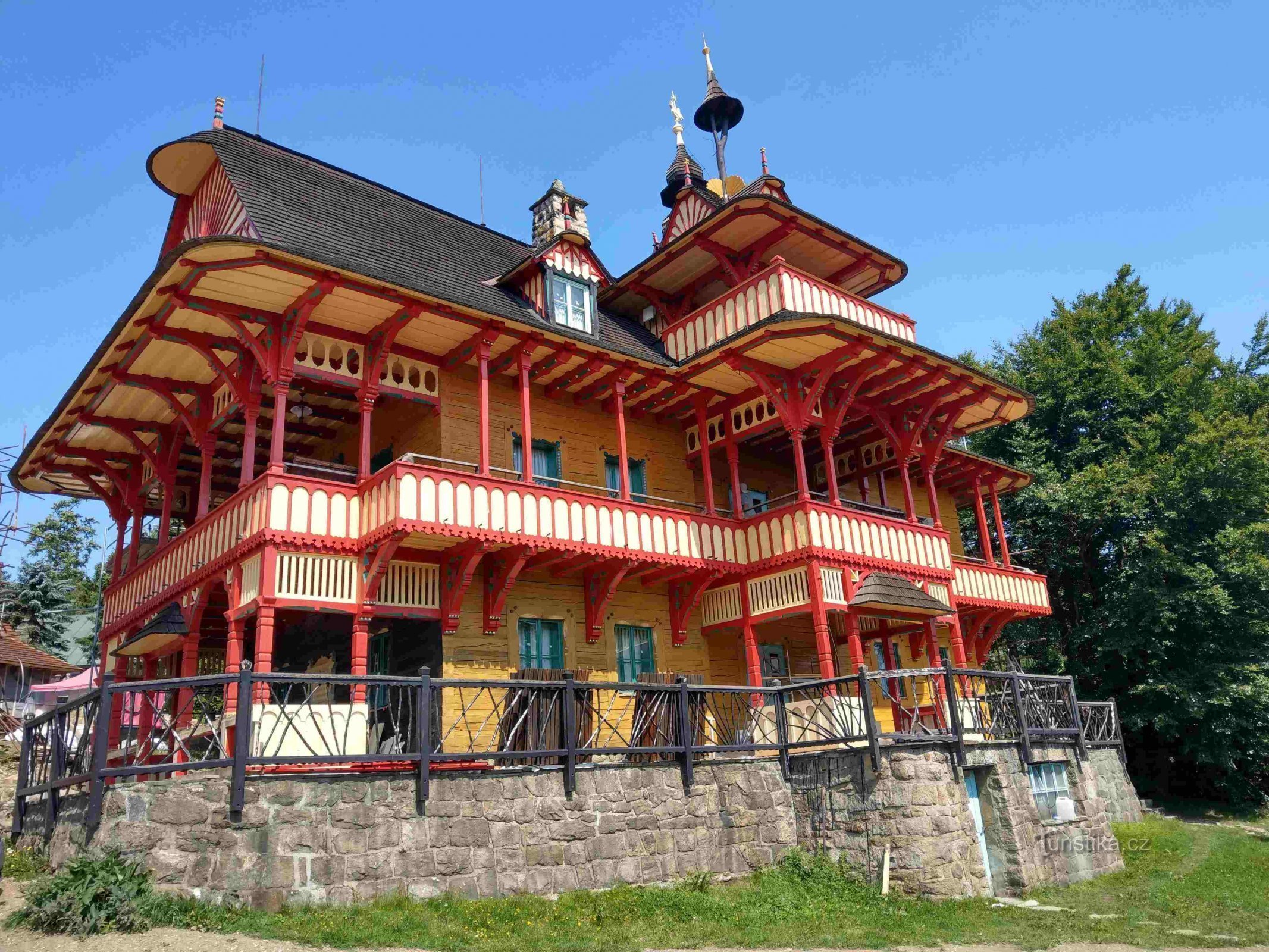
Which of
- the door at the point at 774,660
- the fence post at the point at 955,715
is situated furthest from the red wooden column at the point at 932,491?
the fence post at the point at 955,715

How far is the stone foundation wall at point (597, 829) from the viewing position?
10.1m

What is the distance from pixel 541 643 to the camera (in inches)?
744

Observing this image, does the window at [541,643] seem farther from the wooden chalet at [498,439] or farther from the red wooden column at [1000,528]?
the red wooden column at [1000,528]

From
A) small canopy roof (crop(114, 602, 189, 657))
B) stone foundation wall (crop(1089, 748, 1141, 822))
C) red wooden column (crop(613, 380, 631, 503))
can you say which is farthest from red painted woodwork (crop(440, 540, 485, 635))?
stone foundation wall (crop(1089, 748, 1141, 822))

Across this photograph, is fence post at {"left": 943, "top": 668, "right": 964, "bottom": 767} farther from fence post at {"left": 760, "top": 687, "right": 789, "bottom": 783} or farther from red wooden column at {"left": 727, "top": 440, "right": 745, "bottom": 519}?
red wooden column at {"left": 727, "top": 440, "right": 745, "bottom": 519}

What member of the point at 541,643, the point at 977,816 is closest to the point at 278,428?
the point at 541,643

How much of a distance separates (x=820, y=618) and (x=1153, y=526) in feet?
52.1

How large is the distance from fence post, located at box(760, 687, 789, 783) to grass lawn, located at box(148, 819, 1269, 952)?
1.49 m

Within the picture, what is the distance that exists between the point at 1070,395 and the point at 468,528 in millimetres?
25417

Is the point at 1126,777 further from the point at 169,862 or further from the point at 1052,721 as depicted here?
the point at 169,862

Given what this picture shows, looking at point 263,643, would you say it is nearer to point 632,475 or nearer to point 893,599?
point 632,475

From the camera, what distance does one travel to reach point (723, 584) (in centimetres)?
2097

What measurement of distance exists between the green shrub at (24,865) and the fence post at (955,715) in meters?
11.8

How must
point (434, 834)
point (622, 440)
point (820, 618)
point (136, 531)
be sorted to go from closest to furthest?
point (434, 834) < point (820, 618) < point (622, 440) < point (136, 531)
